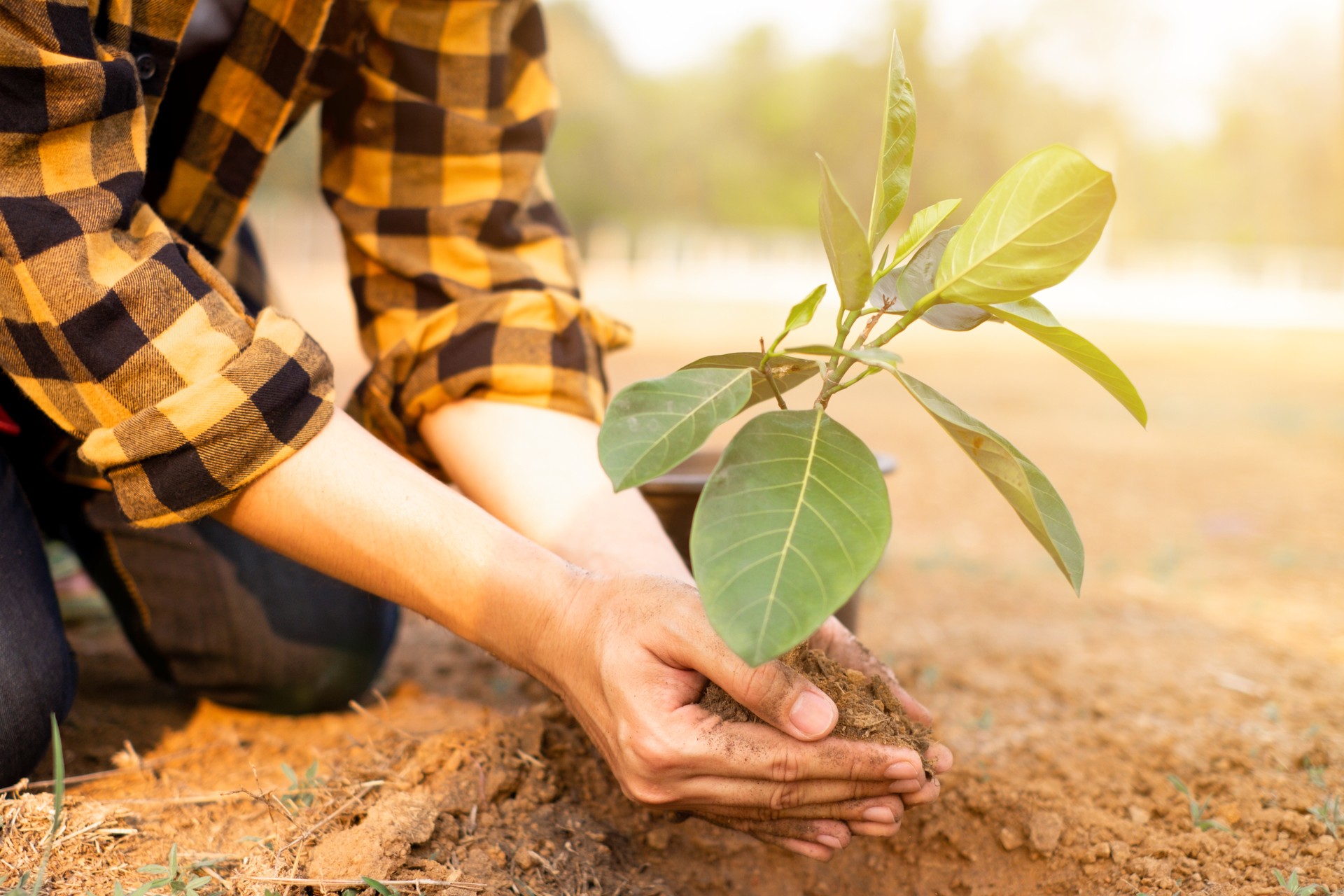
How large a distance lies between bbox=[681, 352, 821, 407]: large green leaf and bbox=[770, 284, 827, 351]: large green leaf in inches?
1.3

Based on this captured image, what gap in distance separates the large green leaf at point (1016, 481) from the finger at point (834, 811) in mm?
297

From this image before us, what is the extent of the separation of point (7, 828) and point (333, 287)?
14290 mm

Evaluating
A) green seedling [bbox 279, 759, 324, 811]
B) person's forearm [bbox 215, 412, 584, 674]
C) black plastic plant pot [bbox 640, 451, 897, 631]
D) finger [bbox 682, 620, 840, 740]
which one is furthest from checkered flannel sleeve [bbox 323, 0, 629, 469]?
finger [bbox 682, 620, 840, 740]

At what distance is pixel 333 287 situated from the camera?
14.3 m

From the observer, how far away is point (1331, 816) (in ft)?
3.78

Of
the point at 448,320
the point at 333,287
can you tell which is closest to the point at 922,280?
the point at 448,320

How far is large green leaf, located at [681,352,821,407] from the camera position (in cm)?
90

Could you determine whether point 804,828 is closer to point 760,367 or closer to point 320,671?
point 760,367

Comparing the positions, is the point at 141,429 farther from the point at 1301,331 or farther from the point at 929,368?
the point at 1301,331

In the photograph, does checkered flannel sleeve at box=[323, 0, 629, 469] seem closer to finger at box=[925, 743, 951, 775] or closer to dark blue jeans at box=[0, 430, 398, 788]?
dark blue jeans at box=[0, 430, 398, 788]

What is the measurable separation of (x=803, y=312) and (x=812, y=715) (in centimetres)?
38

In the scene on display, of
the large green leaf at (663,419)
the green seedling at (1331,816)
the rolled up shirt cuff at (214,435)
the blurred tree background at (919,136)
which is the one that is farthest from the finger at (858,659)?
the blurred tree background at (919,136)

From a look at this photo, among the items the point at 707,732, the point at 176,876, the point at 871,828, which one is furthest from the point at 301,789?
the point at 871,828

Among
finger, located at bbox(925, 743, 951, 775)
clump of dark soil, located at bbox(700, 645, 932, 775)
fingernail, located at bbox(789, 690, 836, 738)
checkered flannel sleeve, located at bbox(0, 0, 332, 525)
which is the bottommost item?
finger, located at bbox(925, 743, 951, 775)
